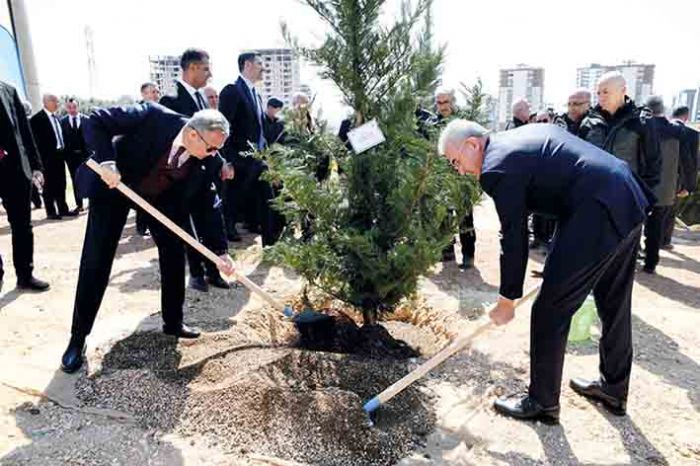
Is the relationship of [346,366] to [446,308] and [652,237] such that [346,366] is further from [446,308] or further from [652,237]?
[652,237]

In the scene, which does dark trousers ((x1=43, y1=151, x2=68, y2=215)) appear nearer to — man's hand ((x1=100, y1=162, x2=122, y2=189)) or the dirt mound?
the dirt mound

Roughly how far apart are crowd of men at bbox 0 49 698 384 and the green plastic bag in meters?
1.08

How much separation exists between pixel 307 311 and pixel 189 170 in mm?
1331

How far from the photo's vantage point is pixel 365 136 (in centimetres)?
367

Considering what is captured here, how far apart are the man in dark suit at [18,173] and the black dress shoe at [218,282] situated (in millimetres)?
1626

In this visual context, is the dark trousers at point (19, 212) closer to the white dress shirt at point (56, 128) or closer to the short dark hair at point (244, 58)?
the short dark hair at point (244, 58)

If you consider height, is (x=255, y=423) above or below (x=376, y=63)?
below

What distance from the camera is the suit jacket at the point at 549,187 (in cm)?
282

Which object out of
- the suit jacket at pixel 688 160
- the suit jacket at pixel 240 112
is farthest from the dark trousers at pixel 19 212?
the suit jacket at pixel 688 160

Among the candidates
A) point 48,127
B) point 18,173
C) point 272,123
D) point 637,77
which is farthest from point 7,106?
point 637,77

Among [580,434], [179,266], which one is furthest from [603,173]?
[179,266]

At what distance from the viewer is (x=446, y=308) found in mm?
5277

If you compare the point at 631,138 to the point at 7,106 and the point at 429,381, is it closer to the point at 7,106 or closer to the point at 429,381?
the point at 429,381

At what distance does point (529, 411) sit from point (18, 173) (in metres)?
4.93
